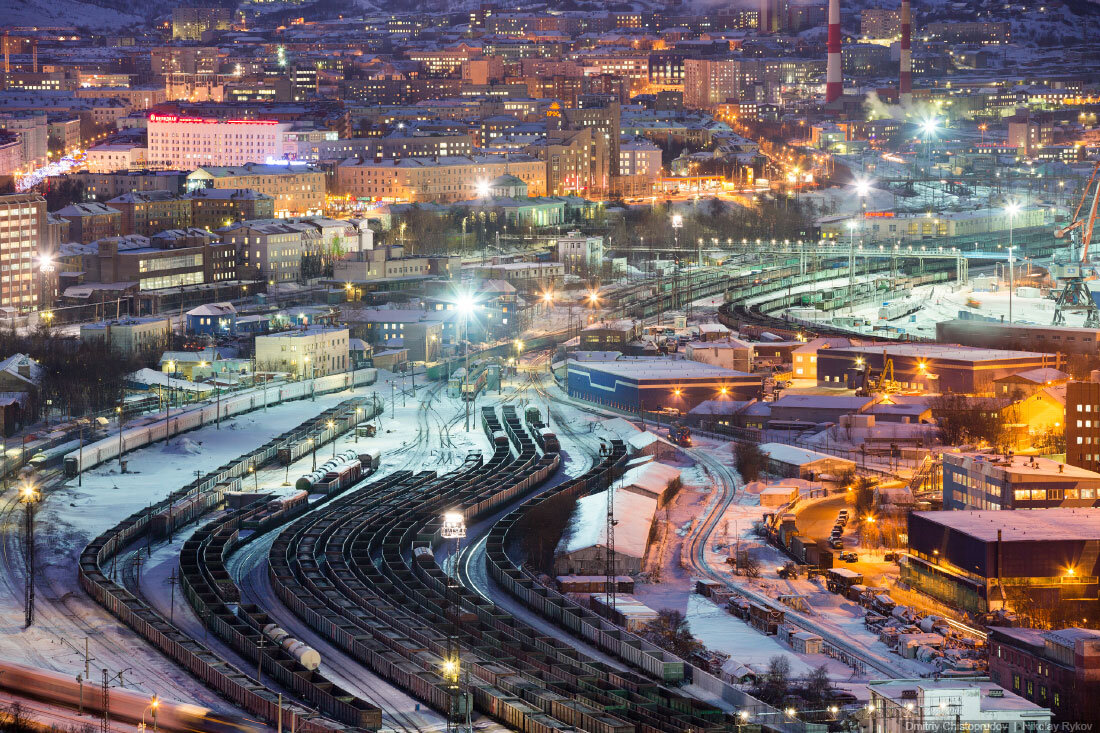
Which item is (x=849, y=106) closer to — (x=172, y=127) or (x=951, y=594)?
(x=172, y=127)

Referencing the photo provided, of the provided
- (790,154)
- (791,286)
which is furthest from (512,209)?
(790,154)

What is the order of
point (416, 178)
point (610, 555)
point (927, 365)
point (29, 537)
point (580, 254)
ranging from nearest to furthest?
1. point (610, 555)
2. point (29, 537)
3. point (927, 365)
4. point (580, 254)
5. point (416, 178)

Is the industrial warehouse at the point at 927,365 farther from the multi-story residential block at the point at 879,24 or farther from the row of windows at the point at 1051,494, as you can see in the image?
the multi-story residential block at the point at 879,24

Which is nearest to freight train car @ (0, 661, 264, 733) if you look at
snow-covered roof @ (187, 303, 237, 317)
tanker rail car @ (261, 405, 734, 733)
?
tanker rail car @ (261, 405, 734, 733)

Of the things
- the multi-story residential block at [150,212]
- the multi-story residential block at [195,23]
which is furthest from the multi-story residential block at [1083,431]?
the multi-story residential block at [195,23]

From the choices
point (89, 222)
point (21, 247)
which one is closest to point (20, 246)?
point (21, 247)

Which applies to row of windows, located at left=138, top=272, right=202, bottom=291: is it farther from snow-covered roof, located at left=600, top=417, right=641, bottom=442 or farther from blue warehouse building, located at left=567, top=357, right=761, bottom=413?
snow-covered roof, located at left=600, top=417, right=641, bottom=442

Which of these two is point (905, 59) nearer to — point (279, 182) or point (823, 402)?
point (279, 182)
